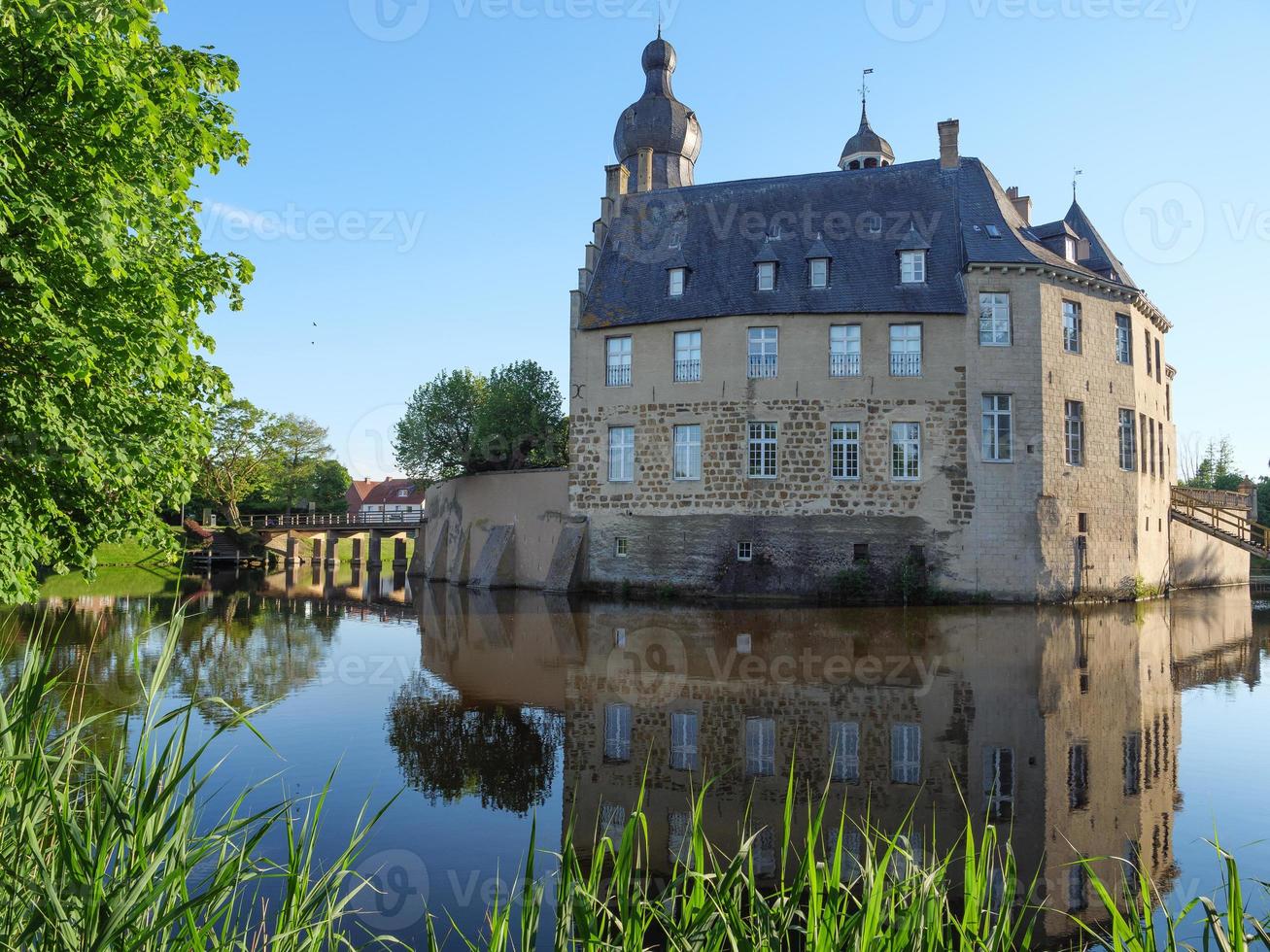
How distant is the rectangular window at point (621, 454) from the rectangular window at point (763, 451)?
3524 millimetres

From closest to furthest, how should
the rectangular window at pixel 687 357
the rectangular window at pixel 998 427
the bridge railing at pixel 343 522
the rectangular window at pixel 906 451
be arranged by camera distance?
the rectangular window at pixel 998 427
the rectangular window at pixel 906 451
the rectangular window at pixel 687 357
the bridge railing at pixel 343 522

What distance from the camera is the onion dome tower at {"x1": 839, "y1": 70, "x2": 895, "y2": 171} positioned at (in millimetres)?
37938

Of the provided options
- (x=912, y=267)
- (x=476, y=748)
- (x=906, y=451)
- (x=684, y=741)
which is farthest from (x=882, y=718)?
(x=912, y=267)

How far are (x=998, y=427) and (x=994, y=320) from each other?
9.43ft

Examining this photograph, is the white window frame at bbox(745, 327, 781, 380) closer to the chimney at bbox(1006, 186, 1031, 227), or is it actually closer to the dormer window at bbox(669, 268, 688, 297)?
the dormer window at bbox(669, 268, 688, 297)

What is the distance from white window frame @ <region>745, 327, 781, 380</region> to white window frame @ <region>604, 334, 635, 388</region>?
3.53 meters

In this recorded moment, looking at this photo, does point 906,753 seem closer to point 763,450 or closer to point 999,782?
point 999,782

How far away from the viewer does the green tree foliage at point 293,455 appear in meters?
61.6

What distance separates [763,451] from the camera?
24.7 m

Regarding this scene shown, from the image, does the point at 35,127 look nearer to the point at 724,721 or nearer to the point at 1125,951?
the point at 724,721

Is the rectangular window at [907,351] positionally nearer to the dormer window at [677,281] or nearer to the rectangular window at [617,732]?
the dormer window at [677,281]

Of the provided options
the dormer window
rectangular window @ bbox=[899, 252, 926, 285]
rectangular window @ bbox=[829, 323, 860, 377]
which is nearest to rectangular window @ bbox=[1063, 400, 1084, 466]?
rectangular window @ bbox=[899, 252, 926, 285]

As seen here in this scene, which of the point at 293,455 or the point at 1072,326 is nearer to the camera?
the point at 1072,326

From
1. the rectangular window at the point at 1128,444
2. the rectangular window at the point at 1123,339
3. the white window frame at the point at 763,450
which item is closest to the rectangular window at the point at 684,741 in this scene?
the white window frame at the point at 763,450
